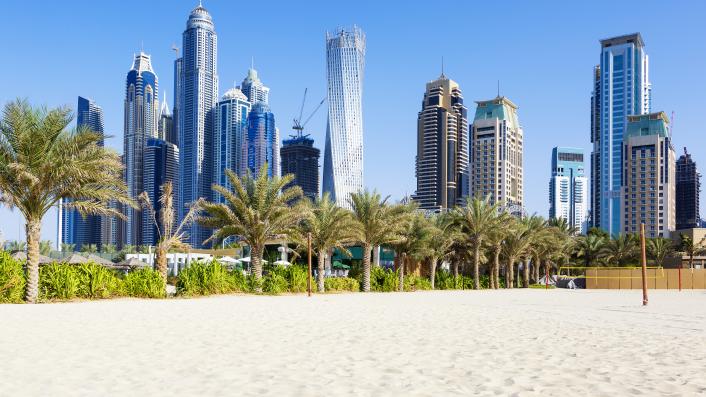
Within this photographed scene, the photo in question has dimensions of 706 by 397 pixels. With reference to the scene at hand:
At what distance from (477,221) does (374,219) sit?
38.8 ft

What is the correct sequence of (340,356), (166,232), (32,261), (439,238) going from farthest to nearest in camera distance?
Answer: 1. (439,238)
2. (166,232)
3. (32,261)
4. (340,356)

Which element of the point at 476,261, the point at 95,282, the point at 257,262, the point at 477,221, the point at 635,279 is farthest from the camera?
the point at 635,279

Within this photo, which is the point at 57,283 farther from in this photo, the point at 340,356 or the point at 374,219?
the point at 374,219

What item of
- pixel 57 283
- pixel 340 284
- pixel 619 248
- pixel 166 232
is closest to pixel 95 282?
pixel 57 283

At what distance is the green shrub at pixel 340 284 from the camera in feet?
120

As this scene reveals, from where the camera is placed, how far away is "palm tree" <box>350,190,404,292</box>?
125 feet

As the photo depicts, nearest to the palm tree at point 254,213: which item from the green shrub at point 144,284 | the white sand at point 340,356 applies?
the green shrub at point 144,284

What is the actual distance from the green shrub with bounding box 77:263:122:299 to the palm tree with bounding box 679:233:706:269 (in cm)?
7359

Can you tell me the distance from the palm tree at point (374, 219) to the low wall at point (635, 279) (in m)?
23.6

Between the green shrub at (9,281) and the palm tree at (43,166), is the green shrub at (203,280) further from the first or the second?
the green shrub at (9,281)

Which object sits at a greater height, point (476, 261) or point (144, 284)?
point (144, 284)

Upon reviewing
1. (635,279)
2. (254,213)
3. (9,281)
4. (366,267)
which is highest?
(254,213)

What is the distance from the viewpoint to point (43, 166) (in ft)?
71.8

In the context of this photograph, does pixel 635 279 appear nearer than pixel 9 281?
No
